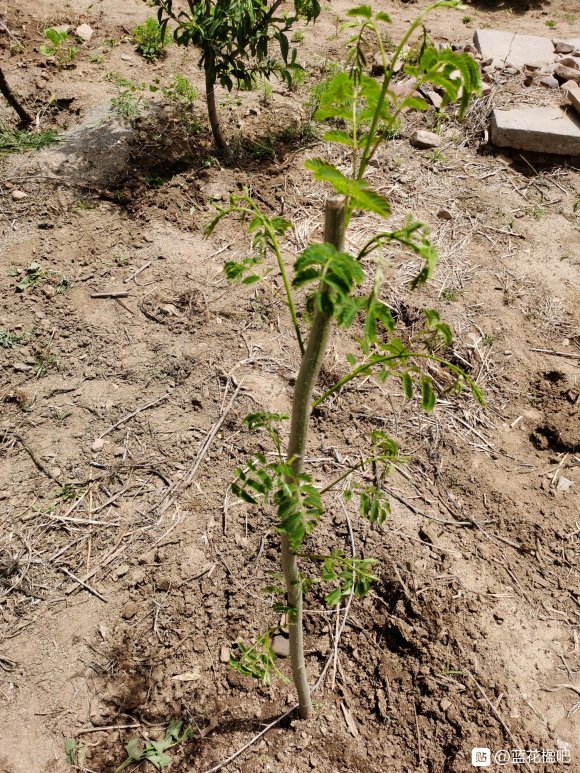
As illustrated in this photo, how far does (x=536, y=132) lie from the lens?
4227mm

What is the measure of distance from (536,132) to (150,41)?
A: 3.25 m

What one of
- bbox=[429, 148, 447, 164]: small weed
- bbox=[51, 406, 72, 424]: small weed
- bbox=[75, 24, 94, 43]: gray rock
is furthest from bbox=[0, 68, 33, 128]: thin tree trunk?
bbox=[429, 148, 447, 164]: small weed

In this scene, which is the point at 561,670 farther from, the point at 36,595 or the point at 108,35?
the point at 108,35

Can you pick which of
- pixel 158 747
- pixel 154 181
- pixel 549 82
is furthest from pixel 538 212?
pixel 158 747

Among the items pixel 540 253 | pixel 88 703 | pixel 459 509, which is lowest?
pixel 88 703

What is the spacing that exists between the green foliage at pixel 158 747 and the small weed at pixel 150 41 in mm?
4841

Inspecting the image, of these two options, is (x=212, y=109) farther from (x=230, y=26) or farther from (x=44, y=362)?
(x=44, y=362)

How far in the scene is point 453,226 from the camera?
382 cm

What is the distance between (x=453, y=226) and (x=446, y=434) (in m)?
1.72

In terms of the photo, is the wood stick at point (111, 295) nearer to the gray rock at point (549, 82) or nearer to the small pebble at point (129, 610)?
the small pebble at point (129, 610)

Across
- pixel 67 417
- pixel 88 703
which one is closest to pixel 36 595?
pixel 88 703

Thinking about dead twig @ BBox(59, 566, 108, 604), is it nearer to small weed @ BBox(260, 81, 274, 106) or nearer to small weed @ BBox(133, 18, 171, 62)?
small weed @ BBox(260, 81, 274, 106)

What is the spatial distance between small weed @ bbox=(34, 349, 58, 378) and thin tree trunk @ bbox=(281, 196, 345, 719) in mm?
2012

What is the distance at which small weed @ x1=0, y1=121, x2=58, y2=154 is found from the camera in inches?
154
